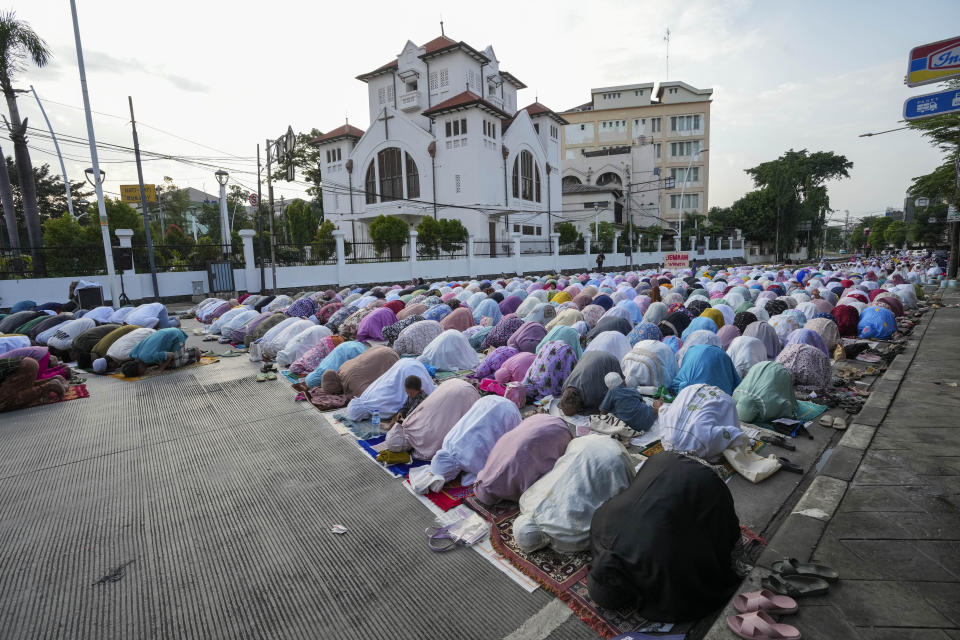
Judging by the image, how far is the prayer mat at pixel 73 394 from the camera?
7.12m

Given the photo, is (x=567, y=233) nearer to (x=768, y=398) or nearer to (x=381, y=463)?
(x=768, y=398)

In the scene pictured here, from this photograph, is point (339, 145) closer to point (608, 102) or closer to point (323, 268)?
point (323, 268)

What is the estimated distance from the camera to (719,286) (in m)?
14.3

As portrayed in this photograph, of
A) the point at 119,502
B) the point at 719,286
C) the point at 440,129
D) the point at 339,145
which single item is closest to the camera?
the point at 119,502

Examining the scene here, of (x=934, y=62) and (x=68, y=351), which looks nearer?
(x=934, y=62)

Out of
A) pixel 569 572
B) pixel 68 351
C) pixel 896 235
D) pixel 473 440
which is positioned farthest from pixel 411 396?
pixel 896 235

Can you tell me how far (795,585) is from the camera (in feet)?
8.95

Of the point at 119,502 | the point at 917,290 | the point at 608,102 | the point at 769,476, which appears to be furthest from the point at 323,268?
the point at 608,102

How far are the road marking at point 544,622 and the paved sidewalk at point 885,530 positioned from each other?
83 centimetres

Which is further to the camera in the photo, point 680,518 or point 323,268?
point 323,268

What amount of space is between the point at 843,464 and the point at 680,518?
9.60 feet

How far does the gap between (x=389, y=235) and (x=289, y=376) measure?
17.4 m

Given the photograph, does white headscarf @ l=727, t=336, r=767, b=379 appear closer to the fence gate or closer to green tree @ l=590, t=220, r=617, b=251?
the fence gate

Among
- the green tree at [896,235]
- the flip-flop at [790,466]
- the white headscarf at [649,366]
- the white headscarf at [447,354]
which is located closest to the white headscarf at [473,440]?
the flip-flop at [790,466]
